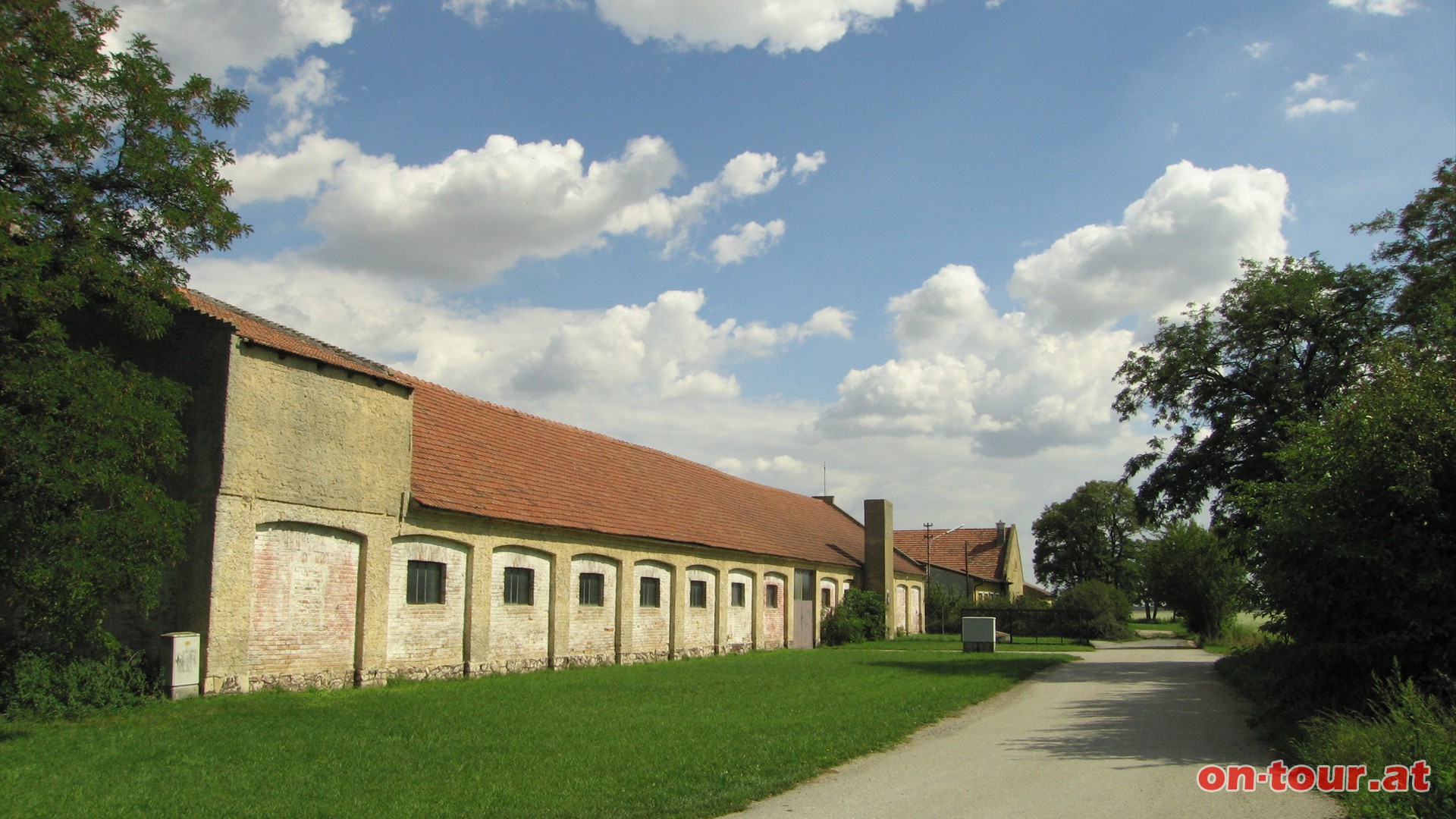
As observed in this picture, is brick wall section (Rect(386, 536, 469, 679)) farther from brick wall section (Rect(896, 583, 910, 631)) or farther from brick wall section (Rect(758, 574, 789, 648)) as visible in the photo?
brick wall section (Rect(896, 583, 910, 631))

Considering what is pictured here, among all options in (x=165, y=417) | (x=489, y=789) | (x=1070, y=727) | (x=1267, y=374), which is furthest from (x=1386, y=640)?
(x=165, y=417)

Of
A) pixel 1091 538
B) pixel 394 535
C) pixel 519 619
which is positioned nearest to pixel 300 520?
pixel 394 535

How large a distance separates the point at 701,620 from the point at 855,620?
11065 mm

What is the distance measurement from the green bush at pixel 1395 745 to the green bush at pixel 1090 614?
112 ft

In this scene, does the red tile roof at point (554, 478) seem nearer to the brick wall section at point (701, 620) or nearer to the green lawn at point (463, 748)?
the brick wall section at point (701, 620)

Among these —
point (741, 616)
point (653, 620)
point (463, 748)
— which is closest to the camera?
point (463, 748)

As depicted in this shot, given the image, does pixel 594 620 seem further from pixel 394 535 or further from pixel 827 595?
pixel 827 595

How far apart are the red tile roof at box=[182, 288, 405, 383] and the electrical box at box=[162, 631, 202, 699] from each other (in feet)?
15.4

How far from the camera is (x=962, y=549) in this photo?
60531 millimetres

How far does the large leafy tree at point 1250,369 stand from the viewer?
22.0 meters

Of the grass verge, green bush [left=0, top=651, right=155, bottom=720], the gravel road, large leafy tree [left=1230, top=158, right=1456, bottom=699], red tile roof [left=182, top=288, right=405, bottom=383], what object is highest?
red tile roof [left=182, top=288, right=405, bottom=383]

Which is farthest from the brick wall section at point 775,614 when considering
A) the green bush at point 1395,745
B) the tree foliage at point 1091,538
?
the tree foliage at point 1091,538

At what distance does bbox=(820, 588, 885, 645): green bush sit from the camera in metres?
36.7

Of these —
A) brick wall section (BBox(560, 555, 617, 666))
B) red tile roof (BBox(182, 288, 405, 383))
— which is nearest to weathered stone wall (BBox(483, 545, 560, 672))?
brick wall section (BBox(560, 555, 617, 666))
